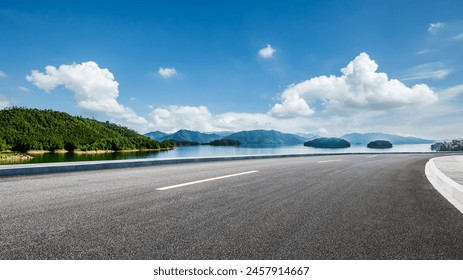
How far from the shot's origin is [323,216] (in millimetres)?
3395

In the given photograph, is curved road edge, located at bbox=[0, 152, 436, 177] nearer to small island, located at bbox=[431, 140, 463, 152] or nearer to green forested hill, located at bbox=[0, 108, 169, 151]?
small island, located at bbox=[431, 140, 463, 152]

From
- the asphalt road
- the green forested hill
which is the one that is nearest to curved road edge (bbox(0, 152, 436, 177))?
the asphalt road

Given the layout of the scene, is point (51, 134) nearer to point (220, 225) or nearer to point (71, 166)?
point (71, 166)

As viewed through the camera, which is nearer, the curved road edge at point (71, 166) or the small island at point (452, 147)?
the curved road edge at point (71, 166)

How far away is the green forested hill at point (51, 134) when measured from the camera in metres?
130

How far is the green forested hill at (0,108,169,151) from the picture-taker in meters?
130

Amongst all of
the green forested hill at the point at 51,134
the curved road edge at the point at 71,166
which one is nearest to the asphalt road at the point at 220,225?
the curved road edge at the point at 71,166

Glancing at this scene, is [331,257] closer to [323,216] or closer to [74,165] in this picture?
[323,216]

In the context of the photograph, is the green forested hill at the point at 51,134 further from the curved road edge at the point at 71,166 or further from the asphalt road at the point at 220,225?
the asphalt road at the point at 220,225

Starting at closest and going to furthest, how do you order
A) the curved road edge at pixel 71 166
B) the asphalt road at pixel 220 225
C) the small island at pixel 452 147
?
1. the asphalt road at pixel 220 225
2. the curved road edge at pixel 71 166
3. the small island at pixel 452 147

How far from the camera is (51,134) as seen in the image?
151 meters
